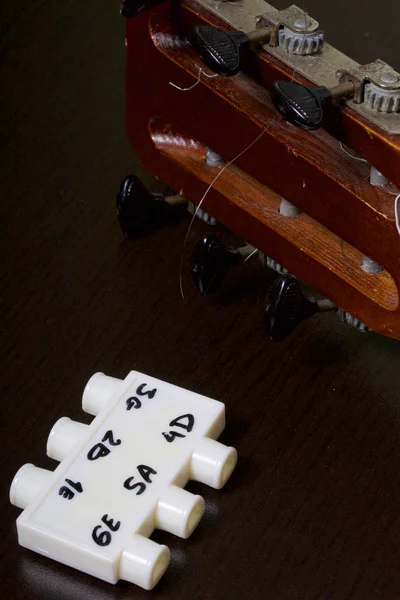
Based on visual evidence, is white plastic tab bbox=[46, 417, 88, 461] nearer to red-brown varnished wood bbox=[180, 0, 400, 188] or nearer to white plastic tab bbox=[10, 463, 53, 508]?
white plastic tab bbox=[10, 463, 53, 508]

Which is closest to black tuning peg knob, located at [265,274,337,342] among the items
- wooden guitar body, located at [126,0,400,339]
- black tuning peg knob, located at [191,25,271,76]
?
wooden guitar body, located at [126,0,400,339]

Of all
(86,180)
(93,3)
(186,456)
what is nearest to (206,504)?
(186,456)

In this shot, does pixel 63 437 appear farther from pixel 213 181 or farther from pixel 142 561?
pixel 213 181

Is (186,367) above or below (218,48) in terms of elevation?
below

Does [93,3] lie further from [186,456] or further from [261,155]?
[186,456]

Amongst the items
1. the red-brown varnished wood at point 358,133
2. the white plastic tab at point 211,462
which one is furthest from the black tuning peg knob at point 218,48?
the white plastic tab at point 211,462

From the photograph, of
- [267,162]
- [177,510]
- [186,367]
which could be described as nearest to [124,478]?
[177,510]

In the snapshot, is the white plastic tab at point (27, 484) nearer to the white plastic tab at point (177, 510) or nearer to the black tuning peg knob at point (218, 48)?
the white plastic tab at point (177, 510)
